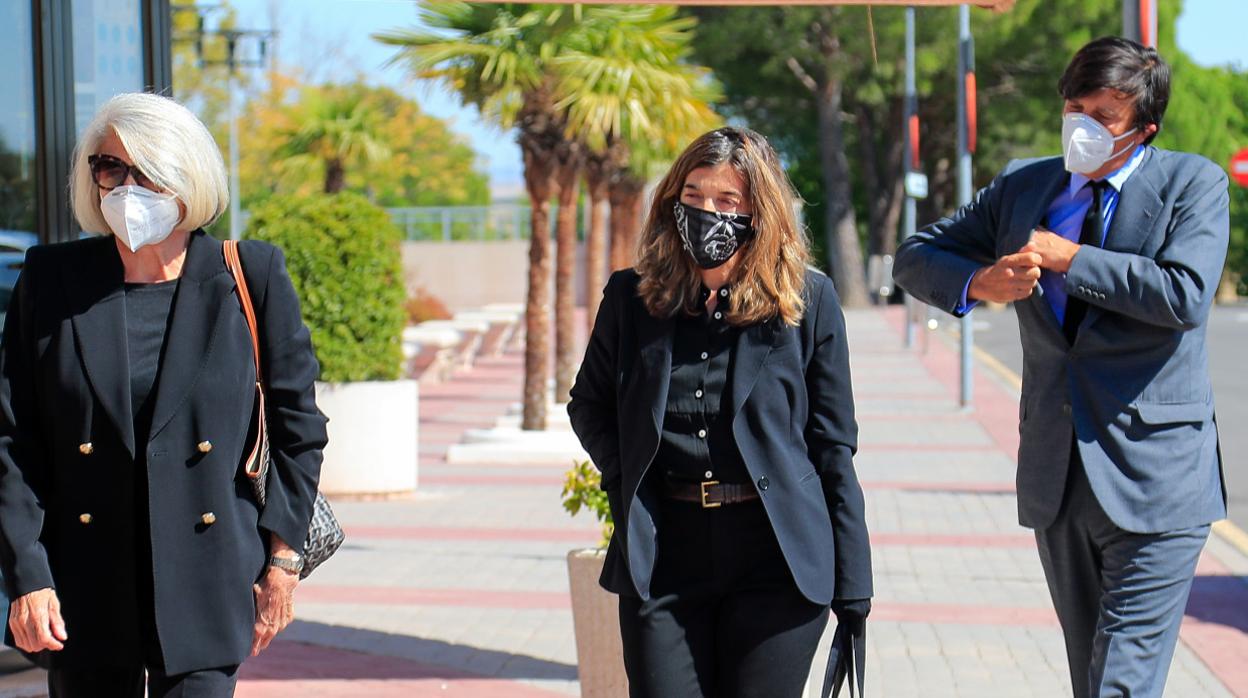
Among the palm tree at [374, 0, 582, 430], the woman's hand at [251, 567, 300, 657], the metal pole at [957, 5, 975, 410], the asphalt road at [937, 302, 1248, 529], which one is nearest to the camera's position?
the woman's hand at [251, 567, 300, 657]

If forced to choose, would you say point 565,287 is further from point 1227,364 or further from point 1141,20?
point 1227,364

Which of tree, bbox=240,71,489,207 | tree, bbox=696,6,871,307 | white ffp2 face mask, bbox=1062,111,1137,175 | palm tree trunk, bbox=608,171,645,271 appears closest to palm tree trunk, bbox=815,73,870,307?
tree, bbox=696,6,871,307

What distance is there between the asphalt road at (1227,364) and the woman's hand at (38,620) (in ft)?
29.4

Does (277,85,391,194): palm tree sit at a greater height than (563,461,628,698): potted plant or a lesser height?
greater

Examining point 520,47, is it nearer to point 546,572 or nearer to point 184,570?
point 546,572

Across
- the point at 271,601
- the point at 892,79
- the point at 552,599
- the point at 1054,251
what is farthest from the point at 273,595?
the point at 892,79

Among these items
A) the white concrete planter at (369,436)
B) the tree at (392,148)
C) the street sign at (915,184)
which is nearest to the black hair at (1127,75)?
the white concrete planter at (369,436)

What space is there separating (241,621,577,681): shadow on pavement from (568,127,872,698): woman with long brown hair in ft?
10.5

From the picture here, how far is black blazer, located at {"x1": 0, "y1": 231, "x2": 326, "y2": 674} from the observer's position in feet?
10.5

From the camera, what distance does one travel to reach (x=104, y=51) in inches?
236

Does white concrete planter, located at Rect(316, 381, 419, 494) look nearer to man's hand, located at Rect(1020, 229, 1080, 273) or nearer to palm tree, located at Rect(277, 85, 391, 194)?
man's hand, located at Rect(1020, 229, 1080, 273)

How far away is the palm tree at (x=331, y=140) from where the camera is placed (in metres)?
28.2

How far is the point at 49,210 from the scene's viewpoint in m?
5.84

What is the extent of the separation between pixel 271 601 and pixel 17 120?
3.07 metres
